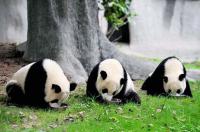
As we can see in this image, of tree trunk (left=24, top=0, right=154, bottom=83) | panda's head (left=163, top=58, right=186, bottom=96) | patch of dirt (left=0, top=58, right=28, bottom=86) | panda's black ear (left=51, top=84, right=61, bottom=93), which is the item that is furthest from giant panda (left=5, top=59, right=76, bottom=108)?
panda's head (left=163, top=58, right=186, bottom=96)

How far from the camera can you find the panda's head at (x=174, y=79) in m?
8.88

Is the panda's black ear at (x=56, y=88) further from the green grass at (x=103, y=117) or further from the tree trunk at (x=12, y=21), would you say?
the tree trunk at (x=12, y=21)

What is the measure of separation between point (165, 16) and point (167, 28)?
43cm

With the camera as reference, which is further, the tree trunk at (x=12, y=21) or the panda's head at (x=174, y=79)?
the tree trunk at (x=12, y=21)

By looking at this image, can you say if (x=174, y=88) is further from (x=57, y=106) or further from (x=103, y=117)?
(x=57, y=106)

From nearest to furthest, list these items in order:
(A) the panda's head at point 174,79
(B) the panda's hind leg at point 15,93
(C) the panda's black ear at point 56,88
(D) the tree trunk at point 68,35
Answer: (C) the panda's black ear at point 56,88 < (B) the panda's hind leg at point 15,93 < (A) the panda's head at point 174,79 < (D) the tree trunk at point 68,35

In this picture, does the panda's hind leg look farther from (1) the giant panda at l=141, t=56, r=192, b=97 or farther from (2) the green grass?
(1) the giant panda at l=141, t=56, r=192, b=97

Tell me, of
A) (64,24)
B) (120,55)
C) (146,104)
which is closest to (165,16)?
(120,55)

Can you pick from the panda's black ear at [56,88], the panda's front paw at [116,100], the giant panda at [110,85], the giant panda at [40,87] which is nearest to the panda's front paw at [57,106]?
Result: the giant panda at [40,87]

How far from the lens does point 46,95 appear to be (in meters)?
7.33

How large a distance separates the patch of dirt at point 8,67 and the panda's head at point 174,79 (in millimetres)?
2797

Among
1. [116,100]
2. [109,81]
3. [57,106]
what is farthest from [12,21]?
[57,106]

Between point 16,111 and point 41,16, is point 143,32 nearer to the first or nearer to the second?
point 41,16

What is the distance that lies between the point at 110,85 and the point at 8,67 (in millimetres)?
2778
